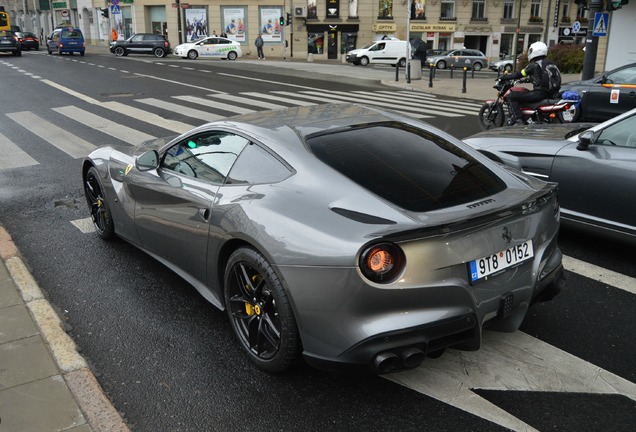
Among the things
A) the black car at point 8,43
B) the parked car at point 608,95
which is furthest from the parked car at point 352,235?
the black car at point 8,43

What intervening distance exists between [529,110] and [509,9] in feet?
164

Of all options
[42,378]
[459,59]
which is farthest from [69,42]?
[42,378]

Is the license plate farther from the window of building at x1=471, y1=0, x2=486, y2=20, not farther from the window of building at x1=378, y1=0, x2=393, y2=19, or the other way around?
the window of building at x1=471, y1=0, x2=486, y2=20

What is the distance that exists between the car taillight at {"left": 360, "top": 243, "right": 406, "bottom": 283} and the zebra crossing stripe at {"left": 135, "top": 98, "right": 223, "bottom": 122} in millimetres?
10973

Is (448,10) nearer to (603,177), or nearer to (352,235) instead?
(603,177)

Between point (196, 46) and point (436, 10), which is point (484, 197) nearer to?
point (196, 46)

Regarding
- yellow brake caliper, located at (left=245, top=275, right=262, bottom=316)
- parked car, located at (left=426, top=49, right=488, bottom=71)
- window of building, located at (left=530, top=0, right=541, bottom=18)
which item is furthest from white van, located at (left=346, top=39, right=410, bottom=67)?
yellow brake caliper, located at (left=245, top=275, right=262, bottom=316)

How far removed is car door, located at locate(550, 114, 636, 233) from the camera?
4996mm

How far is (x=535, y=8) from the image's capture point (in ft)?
188

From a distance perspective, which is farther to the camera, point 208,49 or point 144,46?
point 144,46

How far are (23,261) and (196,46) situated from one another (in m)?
38.0

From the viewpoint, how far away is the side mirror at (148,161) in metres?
4.69

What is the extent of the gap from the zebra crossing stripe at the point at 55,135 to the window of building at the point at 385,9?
4526cm

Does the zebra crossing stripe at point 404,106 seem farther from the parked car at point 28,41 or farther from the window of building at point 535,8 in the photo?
the window of building at point 535,8
